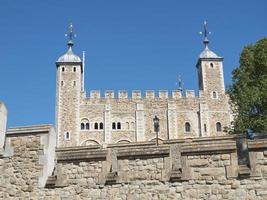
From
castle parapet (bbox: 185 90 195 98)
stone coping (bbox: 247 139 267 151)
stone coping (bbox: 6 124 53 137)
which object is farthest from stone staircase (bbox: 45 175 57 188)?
castle parapet (bbox: 185 90 195 98)

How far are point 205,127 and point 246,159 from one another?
4953 cm

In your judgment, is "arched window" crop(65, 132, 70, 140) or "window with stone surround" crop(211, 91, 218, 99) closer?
"arched window" crop(65, 132, 70, 140)

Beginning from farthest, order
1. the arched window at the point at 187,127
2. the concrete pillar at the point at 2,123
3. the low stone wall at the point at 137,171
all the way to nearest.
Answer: the arched window at the point at 187,127
the concrete pillar at the point at 2,123
the low stone wall at the point at 137,171

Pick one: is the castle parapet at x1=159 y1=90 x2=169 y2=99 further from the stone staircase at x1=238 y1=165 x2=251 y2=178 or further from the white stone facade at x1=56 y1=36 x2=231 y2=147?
the stone staircase at x1=238 y1=165 x2=251 y2=178

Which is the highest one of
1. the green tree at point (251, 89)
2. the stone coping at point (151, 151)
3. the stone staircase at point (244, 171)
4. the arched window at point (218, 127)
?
the arched window at point (218, 127)

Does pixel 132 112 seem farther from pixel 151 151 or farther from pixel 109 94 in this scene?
pixel 151 151

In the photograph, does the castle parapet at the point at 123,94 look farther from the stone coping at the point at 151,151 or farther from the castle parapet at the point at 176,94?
the stone coping at the point at 151,151

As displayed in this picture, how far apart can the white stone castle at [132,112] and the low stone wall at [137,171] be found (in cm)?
4622

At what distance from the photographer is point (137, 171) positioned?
26.0 feet

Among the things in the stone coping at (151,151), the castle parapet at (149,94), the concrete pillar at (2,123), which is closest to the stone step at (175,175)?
the stone coping at (151,151)

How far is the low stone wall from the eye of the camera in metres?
7.40

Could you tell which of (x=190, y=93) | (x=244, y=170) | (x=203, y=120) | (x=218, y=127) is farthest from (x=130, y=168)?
(x=190, y=93)

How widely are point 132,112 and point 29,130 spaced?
161 ft

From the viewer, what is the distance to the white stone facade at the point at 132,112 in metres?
55.7
